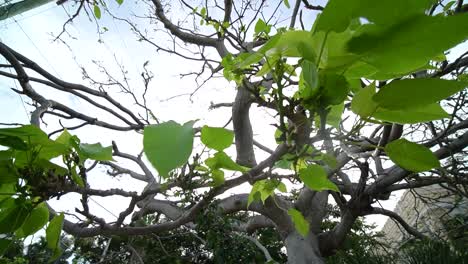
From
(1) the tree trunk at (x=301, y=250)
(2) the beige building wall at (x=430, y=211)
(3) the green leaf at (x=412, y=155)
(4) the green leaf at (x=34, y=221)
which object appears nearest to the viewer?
(3) the green leaf at (x=412, y=155)

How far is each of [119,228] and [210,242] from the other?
107 inches

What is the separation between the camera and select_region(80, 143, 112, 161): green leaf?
0.35m

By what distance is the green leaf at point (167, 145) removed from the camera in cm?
19

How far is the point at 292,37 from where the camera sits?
0.25 meters

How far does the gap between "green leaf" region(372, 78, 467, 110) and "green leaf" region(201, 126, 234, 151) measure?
0.45 ft

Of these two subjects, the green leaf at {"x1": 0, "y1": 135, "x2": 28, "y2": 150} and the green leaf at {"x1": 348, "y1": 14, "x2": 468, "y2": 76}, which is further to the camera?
the green leaf at {"x1": 0, "y1": 135, "x2": 28, "y2": 150}

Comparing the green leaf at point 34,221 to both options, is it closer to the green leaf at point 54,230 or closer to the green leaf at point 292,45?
the green leaf at point 54,230

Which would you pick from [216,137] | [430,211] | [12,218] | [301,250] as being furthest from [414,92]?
[430,211]

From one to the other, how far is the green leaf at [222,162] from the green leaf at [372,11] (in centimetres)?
19

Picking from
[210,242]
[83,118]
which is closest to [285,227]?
[210,242]

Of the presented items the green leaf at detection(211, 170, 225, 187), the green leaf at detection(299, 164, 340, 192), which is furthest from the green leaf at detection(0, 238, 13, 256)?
the green leaf at detection(299, 164, 340, 192)

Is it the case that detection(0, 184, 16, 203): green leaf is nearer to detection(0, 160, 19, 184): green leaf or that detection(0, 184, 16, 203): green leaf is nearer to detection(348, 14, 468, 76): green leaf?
detection(0, 160, 19, 184): green leaf

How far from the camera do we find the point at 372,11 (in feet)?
0.61

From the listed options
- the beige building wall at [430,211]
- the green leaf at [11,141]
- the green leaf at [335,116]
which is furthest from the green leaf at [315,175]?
the beige building wall at [430,211]
